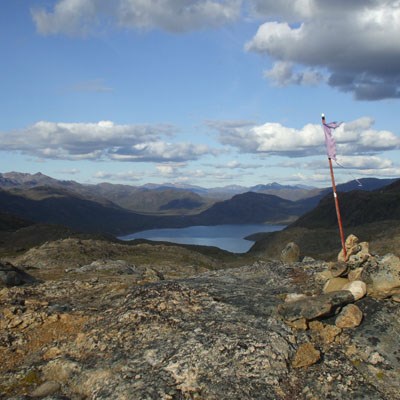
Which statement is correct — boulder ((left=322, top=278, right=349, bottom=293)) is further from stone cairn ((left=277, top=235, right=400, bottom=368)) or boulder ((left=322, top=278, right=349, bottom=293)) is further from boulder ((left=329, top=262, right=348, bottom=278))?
boulder ((left=329, top=262, right=348, bottom=278))

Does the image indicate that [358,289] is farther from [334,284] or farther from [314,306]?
[314,306]

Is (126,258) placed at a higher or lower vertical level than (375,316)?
lower

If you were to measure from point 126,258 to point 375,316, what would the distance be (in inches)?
2491

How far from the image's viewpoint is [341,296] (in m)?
17.1

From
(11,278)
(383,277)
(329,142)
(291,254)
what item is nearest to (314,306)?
(383,277)

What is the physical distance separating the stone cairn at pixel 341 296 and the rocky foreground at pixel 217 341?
44 mm

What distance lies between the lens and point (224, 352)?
48.0 ft

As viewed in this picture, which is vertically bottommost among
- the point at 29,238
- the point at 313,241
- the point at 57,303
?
the point at 313,241

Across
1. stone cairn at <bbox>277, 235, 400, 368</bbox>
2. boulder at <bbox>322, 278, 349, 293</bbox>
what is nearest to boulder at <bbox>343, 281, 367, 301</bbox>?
stone cairn at <bbox>277, 235, 400, 368</bbox>

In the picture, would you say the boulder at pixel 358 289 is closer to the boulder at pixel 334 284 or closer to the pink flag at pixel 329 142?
the boulder at pixel 334 284

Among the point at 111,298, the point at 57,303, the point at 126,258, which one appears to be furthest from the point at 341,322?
the point at 126,258

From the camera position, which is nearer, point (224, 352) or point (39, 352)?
point (224, 352)

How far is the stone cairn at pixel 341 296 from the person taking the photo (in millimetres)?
15938

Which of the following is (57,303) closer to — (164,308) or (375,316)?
(164,308)
